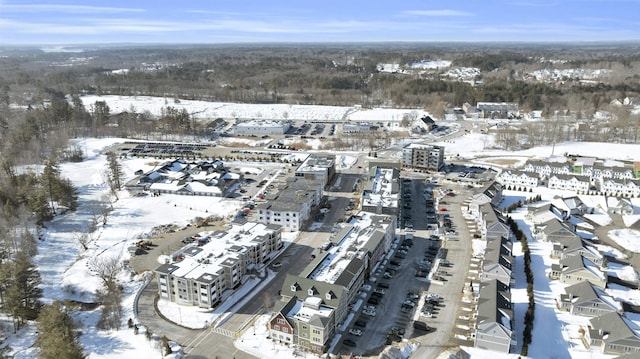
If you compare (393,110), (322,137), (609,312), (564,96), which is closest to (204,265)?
(609,312)

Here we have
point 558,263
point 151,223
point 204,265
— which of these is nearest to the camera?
point 204,265

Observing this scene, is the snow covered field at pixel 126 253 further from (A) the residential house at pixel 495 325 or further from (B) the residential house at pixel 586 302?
(B) the residential house at pixel 586 302

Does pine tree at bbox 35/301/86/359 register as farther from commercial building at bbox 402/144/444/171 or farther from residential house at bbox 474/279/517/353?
commercial building at bbox 402/144/444/171

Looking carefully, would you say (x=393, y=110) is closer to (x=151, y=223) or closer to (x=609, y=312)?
(x=151, y=223)

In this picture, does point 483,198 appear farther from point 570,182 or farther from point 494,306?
point 494,306

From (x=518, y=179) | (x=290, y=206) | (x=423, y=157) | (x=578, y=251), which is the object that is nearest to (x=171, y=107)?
(x=423, y=157)

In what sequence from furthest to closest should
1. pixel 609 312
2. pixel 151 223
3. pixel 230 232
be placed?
1. pixel 151 223
2. pixel 230 232
3. pixel 609 312

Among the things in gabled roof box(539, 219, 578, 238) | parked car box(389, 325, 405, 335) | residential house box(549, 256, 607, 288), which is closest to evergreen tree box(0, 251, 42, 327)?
parked car box(389, 325, 405, 335)

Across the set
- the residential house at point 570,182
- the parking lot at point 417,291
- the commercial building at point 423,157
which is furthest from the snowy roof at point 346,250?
the residential house at point 570,182
